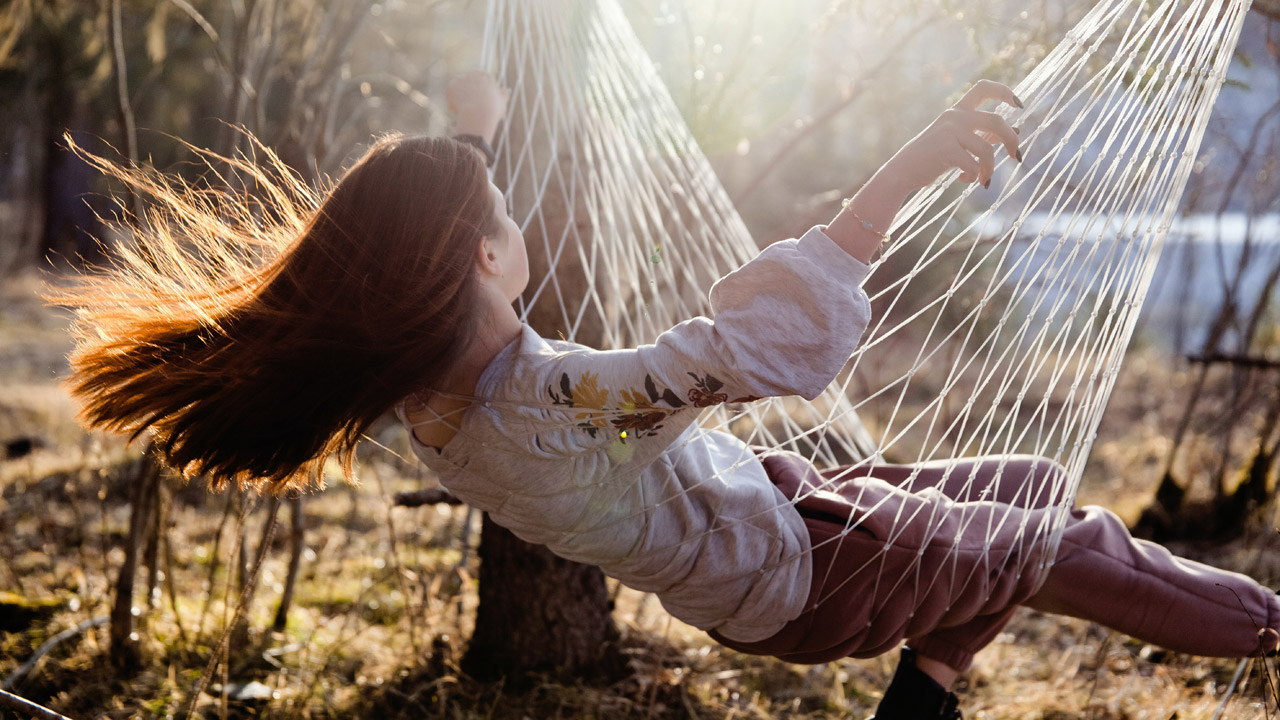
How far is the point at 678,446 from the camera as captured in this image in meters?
1.07

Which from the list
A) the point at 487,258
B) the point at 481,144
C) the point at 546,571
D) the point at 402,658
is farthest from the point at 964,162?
the point at 402,658

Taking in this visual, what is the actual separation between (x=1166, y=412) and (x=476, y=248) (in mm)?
4551

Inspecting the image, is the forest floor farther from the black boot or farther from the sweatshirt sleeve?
the sweatshirt sleeve

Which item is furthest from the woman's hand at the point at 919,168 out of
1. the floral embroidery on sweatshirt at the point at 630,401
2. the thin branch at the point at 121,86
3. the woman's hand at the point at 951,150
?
the thin branch at the point at 121,86

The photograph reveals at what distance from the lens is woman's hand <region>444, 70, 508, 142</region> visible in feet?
4.56

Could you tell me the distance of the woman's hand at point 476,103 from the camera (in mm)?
1389

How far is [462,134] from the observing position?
1.39 meters

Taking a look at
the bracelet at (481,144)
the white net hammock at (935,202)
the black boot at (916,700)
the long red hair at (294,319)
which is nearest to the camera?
the long red hair at (294,319)

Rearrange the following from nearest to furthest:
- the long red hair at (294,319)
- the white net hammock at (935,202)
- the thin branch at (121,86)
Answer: the long red hair at (294,319) → the white net hammock at (935,202) → the thin branch at (121,86)

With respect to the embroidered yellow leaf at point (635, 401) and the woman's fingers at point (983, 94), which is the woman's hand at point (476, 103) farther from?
the woman's fingers at point (983, 94)

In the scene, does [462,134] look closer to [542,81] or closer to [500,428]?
[542,81]

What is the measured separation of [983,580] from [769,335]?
482 mm

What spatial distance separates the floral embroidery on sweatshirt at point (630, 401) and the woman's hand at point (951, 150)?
0.79 ft

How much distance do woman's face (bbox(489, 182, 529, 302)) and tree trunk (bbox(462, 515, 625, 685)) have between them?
0.68 metres
